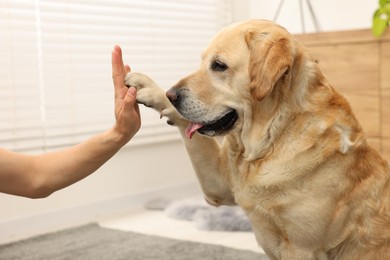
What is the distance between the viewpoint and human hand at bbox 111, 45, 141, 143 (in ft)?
5.03

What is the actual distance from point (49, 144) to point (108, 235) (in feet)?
2.06

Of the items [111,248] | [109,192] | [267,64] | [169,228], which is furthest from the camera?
[109,192]

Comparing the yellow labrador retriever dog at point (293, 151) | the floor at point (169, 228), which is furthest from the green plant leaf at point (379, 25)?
the yellow labrador retriever dog at point (293, 151)

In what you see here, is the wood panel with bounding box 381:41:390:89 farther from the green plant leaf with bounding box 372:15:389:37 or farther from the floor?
the floor

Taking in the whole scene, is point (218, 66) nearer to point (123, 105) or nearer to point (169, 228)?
point (123, 105)

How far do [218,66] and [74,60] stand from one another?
1759 mm

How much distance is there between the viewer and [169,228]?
295cm

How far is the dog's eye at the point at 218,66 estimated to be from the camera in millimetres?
1577

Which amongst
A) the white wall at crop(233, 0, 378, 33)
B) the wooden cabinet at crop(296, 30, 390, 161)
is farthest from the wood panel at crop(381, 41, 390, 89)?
the white wall at crop(233, 0, 378, 33)

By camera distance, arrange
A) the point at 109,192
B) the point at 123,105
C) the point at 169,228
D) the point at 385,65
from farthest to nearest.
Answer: the point at 109,192 < the point at 385,65 < the point at 169,228 < the point at 123,105

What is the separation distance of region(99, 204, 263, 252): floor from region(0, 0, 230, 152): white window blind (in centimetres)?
50

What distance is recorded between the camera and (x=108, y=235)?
9.20ft

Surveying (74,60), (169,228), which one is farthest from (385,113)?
(74,60)

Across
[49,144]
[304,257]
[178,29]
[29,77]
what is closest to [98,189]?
[49,144]
